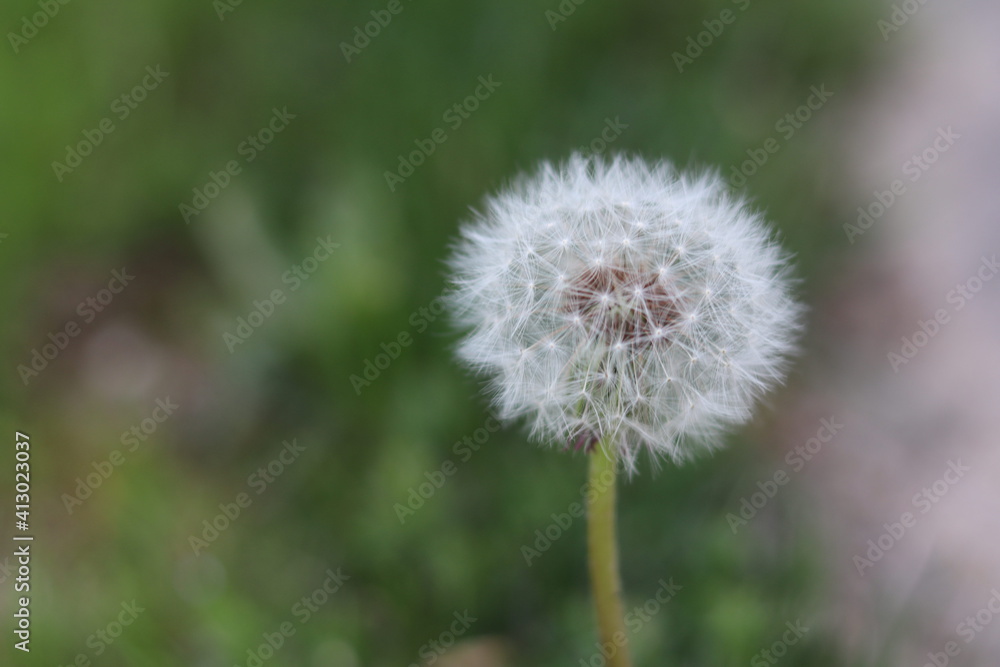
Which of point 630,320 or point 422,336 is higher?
point 630,320

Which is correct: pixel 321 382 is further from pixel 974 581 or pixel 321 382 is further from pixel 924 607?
pixel 974 581

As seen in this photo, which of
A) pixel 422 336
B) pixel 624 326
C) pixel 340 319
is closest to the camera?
pixel 624 326

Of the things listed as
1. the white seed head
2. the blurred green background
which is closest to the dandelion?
the white seed head

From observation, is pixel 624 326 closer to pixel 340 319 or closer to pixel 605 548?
pixel 605 548

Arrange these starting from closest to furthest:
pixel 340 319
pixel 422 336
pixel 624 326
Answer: pixel 624 326 < pixel 340 319 < pixel 422 336

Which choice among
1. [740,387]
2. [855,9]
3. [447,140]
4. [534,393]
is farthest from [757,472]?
[855,9]

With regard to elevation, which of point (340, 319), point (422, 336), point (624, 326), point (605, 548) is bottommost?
point (340, 319)

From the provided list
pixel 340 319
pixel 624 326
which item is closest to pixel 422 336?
pixel 340 319

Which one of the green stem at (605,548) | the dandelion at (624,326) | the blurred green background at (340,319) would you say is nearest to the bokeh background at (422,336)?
the blurred green background at (340,319)

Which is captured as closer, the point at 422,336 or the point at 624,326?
the point at 624,326
